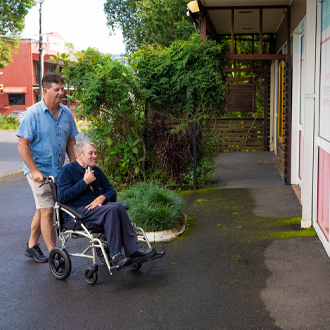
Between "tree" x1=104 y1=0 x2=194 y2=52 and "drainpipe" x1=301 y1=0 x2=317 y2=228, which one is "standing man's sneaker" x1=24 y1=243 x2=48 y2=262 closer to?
"drainpipe" x1=301 y1=0 x2=317 y2=228

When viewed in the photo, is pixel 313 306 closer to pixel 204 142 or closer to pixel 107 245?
pixel 107 245

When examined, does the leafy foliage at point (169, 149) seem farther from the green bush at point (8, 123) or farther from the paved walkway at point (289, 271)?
the green bush at point (8, 123)

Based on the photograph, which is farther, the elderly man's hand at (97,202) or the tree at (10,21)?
the tree at (10,21)

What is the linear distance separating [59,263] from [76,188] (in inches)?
32.4

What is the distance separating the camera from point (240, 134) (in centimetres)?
1527

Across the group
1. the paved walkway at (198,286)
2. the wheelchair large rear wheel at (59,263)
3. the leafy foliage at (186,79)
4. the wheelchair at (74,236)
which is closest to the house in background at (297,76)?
the leafy foliage at (186,79)

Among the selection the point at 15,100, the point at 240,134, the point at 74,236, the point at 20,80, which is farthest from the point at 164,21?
the point at 15,100

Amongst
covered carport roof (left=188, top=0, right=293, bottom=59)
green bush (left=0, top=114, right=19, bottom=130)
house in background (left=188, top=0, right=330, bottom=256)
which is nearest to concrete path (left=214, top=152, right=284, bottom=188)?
house in background (left=188, top=0, right=330, bottom=256)

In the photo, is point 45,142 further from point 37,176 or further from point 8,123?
point 8,123

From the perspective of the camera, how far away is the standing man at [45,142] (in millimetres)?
4992

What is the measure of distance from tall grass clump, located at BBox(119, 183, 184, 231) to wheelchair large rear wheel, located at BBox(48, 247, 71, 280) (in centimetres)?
154

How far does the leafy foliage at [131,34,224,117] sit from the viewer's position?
9.83 m

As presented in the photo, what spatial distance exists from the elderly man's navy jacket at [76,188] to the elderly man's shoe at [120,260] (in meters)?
0.69

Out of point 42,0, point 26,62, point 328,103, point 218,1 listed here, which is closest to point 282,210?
point 328,103
